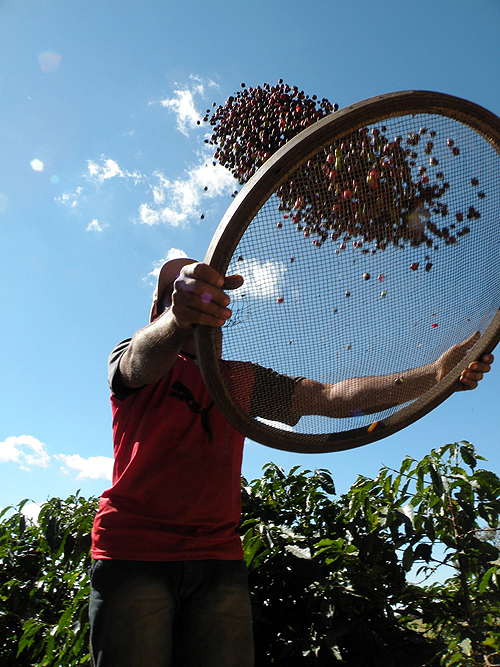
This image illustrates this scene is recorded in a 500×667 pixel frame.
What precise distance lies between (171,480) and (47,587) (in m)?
1.77

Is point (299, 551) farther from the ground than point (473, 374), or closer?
closer

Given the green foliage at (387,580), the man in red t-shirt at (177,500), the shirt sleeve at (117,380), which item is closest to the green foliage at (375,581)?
the green foliage at (387,580)

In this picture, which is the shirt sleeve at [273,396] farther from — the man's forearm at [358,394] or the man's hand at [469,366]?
the man's hand at [469,366]

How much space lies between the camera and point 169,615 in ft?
4.97

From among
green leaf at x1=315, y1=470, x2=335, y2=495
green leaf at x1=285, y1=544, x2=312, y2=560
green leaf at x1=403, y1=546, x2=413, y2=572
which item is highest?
green leaf at x1=315, y1=470, x2=335, y2=495

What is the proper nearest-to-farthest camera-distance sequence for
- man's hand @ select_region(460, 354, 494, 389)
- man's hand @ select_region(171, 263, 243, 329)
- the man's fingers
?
man's hand @ select_region(171, 263, 243, 329), the man's fingers, man's hand @ select_region(460, 354, 494, 389)

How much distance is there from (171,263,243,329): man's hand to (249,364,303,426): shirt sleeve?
1.33 feet

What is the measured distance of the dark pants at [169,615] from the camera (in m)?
1.43

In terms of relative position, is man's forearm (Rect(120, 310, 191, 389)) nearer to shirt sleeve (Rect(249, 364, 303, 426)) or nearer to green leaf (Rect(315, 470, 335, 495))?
shirt sleeve (Rect(249, 364, 303, 426))

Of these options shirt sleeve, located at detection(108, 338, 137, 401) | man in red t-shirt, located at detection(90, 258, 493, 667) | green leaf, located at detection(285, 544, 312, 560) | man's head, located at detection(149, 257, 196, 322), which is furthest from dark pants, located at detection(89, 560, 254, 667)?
man's head, located at detection(149, 257, 196, 322)

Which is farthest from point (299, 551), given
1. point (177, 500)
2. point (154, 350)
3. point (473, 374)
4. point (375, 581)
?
point (154, 350)

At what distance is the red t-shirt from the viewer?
1593mm

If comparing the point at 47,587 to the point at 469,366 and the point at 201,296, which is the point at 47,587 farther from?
the point at 469,366

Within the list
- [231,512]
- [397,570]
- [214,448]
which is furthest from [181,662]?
[397,570]
